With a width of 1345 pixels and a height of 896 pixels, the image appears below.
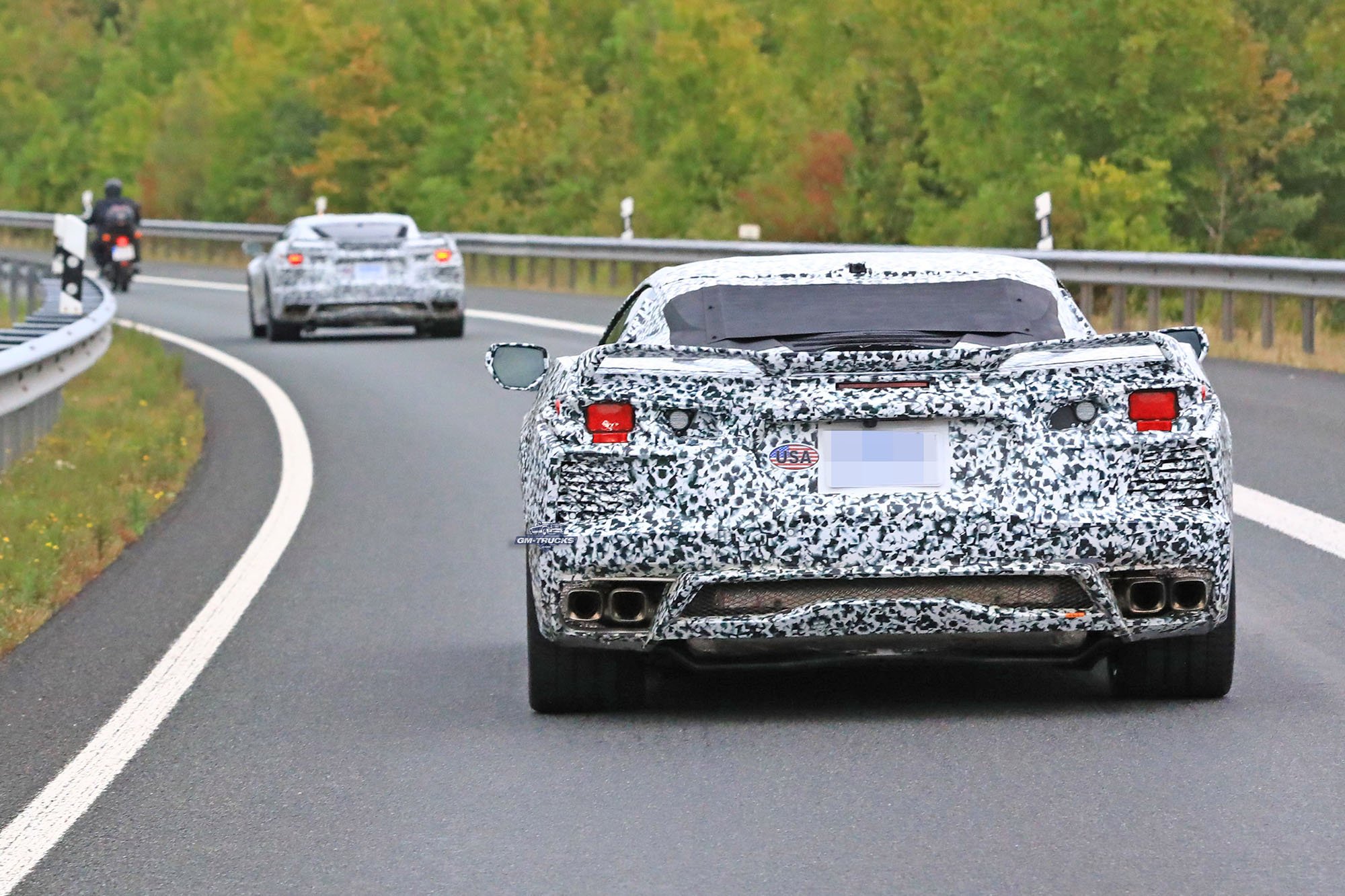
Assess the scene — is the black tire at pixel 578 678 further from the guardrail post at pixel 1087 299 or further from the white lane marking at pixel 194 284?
the white lane marking at pixel 194 284

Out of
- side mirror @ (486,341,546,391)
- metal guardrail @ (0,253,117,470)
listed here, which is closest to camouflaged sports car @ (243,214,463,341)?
metal guardrail @ (0,253,117,470)

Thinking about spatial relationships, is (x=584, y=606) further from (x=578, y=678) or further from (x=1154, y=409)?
(x=1154, y=409)

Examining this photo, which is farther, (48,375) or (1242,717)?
(48,375)

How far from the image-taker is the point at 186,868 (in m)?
5.93

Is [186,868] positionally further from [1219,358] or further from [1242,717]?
[1219,358]

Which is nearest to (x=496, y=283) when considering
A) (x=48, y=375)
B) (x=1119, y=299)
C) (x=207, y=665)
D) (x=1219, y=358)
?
(x=1119, y=299)

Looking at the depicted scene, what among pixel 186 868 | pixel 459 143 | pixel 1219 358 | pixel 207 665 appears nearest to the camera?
pixel 186 868

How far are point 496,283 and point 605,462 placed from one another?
3462 cm

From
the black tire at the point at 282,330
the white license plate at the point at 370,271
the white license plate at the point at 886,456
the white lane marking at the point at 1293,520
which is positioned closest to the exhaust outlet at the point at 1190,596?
the white license plate at the point at 886,456

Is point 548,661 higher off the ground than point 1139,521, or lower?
lower

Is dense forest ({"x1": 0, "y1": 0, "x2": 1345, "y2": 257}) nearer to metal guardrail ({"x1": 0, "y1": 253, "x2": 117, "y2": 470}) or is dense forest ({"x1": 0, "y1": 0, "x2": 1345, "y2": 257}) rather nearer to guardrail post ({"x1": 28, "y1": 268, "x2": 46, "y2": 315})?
guardrail post ({"x1": 28, "y1": 268, "x2": 46, "y2": 315})

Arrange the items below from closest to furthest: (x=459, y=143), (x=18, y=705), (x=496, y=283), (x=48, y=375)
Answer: (x=18, y=705) < (x=48, y=375) < (x=496, y=283) < (x=459, y=143)

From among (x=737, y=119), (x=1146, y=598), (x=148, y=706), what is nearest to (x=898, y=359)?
(x=1146, y=598)

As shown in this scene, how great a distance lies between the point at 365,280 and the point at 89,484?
1248cm
